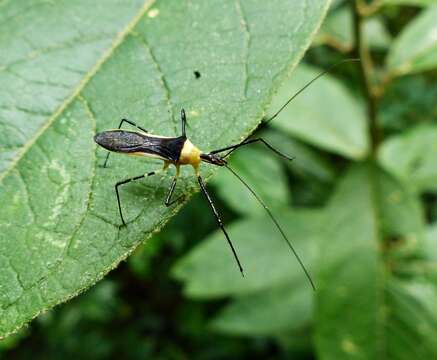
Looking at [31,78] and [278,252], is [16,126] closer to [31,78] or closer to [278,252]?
[31,78]

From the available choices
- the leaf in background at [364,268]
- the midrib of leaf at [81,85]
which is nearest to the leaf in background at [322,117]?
the leaf in background at [364,268]

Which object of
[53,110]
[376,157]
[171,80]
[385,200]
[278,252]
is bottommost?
[278,252]

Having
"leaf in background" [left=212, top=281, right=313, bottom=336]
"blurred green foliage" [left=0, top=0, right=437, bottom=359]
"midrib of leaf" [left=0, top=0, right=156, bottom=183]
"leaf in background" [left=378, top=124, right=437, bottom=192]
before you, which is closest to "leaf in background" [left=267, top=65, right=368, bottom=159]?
"blurred green foliage" [left=0, top=0, right=437, bottom=359]

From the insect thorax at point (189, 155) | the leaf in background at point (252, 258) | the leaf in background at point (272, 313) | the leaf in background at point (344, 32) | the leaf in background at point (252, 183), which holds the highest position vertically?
the leaf in background at point (344, 32)

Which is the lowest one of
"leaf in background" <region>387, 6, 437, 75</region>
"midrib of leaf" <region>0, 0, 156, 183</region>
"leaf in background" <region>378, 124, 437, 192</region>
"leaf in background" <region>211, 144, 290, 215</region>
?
"leaf in background" <region>211, 144, 290, 215</region>

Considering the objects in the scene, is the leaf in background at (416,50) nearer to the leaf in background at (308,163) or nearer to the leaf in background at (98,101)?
the leaf in background at (98,101)

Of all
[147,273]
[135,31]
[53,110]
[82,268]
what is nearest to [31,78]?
[53,110]

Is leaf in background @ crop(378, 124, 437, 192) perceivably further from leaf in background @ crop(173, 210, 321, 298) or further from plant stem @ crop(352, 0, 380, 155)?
leaf in background @ crop(173, 210, 321, 298)
